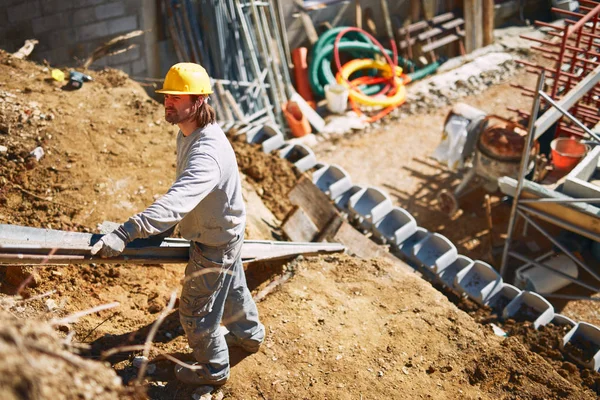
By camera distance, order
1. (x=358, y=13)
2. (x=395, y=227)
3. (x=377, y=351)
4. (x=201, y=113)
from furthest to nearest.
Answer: (x=358, y=13)
(x=395, y=227)
(x=377, y=351)
(x=201, y=113)

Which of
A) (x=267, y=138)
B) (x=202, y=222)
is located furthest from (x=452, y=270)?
(x=202, y=222)

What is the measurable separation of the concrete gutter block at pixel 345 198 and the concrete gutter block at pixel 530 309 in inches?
85.1

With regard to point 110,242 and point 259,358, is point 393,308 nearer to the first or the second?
point 259,358

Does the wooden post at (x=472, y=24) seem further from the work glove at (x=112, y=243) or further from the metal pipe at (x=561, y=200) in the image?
the work glove at (x=112, y=243)

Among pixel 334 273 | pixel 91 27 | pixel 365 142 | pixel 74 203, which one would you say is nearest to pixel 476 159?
pixel 365 142

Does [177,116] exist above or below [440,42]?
above

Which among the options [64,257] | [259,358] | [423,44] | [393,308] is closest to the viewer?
[64,257]

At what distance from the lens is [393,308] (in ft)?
17.5

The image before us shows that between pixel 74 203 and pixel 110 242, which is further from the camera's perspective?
pixel 74 203

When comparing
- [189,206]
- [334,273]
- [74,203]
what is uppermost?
[189,206]

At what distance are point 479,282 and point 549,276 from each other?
1131 millimetres

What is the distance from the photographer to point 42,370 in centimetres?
220

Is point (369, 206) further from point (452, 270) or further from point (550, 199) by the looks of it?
point (550, 199)

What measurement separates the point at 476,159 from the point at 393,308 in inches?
129
